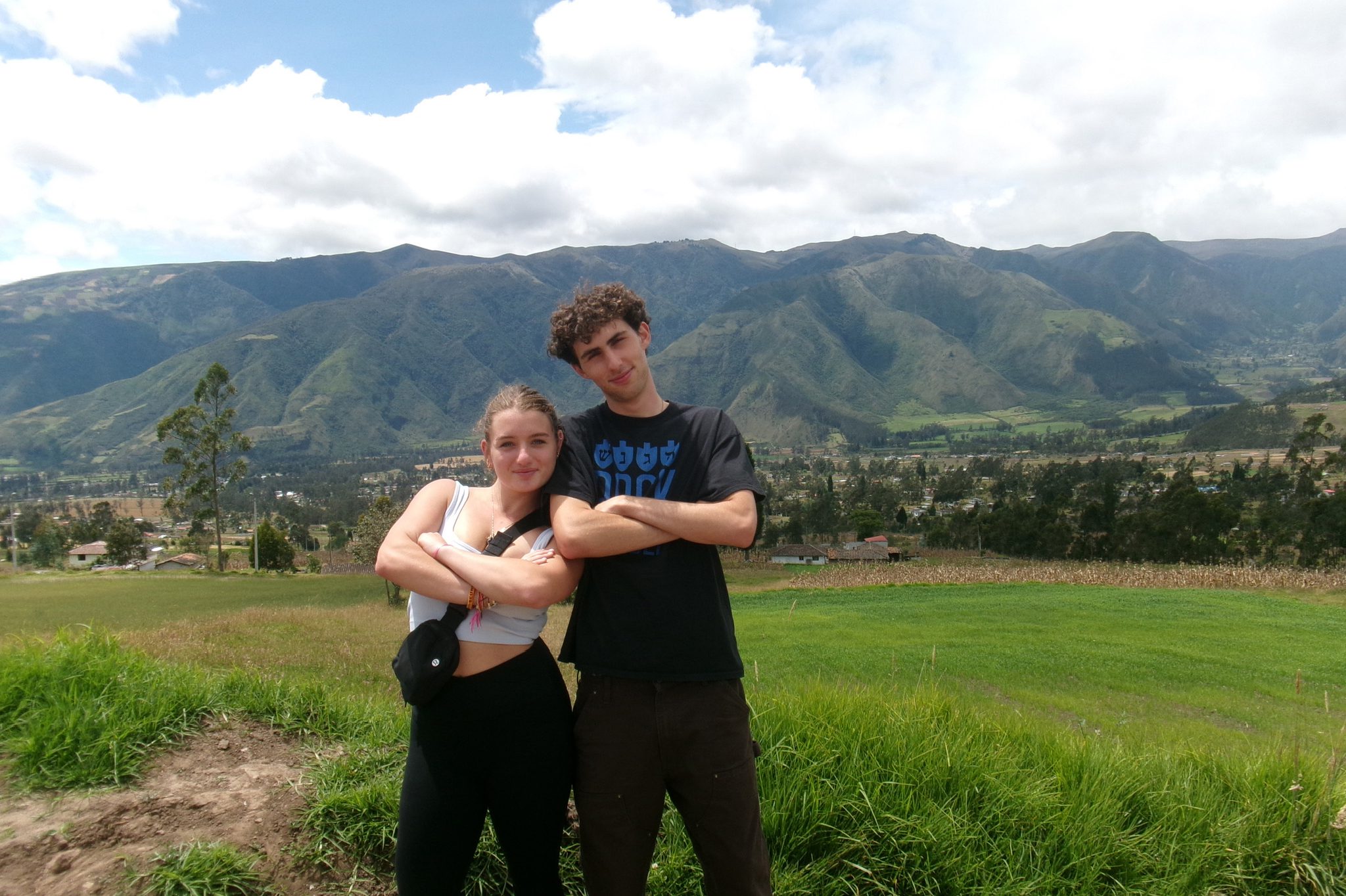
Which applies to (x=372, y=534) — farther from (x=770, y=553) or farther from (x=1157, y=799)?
(x=770, y=553)

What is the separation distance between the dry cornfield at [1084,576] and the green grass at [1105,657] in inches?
175

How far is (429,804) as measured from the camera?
246 cm

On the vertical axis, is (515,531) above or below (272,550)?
above

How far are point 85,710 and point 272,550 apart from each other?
1757 inches

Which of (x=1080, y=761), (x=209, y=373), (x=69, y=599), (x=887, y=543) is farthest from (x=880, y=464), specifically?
(x=1080, y=761)

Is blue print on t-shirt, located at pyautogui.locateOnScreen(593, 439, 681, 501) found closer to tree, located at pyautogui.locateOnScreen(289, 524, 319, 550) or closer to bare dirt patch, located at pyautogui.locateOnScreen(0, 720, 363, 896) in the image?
bare dirt patch, located at pyautogui.locateOnScreen(0, 720, 363, 896)

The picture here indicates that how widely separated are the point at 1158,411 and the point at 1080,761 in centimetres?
21739

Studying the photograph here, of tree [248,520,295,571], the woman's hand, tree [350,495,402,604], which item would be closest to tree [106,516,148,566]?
tree [248,520,295,571]

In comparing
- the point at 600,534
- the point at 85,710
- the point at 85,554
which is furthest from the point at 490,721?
the point at 85,554

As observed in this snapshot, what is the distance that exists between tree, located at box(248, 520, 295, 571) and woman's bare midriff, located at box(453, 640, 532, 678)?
44.8 metres

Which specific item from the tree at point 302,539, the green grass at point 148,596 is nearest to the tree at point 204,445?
the green grass at point 148,596

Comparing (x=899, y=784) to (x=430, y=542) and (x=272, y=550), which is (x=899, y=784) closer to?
(x=430, y=542)

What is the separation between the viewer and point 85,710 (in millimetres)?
3805

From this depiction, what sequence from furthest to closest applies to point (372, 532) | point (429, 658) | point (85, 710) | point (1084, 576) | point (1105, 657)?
point (1084, 576), point (372, 532), point (1105, 657), point (85, 710), point (429, 658)
